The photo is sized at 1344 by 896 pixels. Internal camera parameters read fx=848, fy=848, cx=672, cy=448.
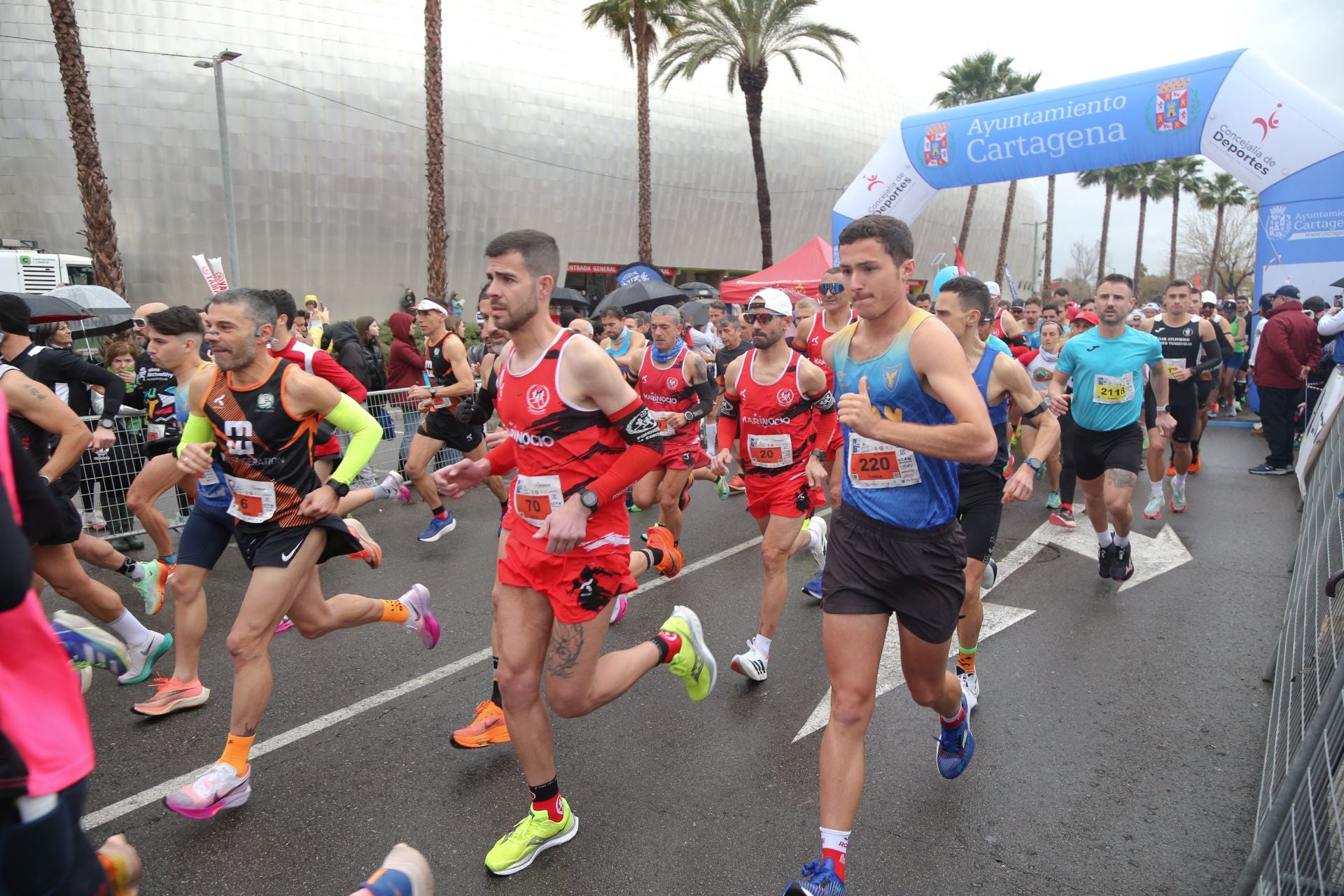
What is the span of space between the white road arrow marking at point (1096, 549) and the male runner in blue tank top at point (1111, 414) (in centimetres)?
46

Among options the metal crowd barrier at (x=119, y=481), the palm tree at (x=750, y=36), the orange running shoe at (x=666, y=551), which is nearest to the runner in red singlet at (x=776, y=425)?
the orange running shoe at (x=666, y=551)

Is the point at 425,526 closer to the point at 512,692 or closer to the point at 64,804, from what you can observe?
the point at 512,692

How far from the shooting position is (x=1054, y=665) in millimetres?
4719

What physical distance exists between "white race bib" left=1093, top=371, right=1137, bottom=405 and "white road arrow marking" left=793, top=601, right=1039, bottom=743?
166 centimetres

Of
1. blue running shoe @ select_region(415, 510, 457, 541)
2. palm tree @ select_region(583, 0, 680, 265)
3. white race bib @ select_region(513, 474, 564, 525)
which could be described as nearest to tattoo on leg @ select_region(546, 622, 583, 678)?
white race bib @ select_region(513, 474, 564, 525)

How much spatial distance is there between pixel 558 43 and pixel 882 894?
44491mm

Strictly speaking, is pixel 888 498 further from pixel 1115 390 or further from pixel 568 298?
pixel 568 298

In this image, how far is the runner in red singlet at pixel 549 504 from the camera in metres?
2.96

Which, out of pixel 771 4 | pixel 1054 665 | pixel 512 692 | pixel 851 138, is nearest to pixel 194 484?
pixel 512 692

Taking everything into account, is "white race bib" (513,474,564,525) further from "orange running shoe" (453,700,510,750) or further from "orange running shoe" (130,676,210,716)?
"orange running shoe" (130,676,210,716)

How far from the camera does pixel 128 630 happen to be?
451cm

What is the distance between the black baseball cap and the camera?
15.7 feet

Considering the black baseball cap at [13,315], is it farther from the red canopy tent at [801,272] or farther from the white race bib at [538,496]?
the red canopy tent at [801,272]

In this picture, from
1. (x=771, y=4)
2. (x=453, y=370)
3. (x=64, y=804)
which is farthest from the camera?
(x=771, y=4)
